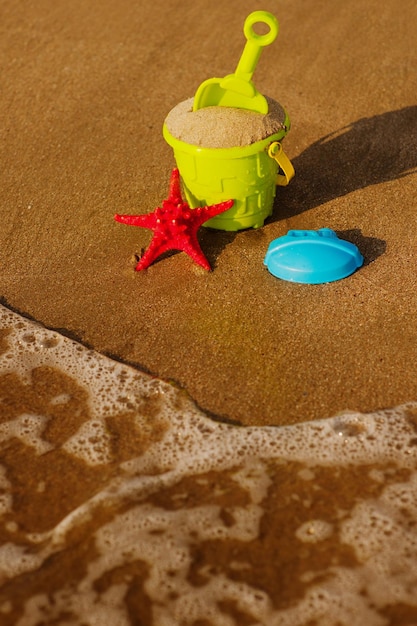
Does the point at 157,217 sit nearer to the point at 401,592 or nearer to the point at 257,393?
the point at 257,393

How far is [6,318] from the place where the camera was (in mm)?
3238

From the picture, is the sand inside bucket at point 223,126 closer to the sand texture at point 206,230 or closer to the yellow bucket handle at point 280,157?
the yellow bucket handle at point 280,157

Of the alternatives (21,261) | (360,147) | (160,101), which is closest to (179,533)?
(21,261)

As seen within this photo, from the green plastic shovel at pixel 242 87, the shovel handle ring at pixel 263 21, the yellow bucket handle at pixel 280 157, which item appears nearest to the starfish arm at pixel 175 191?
the green plastic shovel at pixel 242 87

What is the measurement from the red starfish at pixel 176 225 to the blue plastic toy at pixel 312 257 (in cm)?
34

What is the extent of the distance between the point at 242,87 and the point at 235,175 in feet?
1.31

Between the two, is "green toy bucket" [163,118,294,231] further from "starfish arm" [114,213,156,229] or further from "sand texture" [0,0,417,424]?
"starfish arm" [114,213,156,229]

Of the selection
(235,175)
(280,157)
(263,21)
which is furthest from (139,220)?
(263,21)

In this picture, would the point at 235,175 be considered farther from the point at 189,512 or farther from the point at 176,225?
the point at 189,512

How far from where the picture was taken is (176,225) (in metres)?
3.25

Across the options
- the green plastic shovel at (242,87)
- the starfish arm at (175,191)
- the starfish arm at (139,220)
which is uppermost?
the green plastic shovel at (242,87)

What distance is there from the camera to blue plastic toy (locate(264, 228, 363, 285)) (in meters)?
3.22

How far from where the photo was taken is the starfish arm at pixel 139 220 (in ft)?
10.9

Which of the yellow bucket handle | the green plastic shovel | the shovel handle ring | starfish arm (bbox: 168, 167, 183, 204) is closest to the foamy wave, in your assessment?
starfish arm (bbox: 168, 167, 183, 204)
